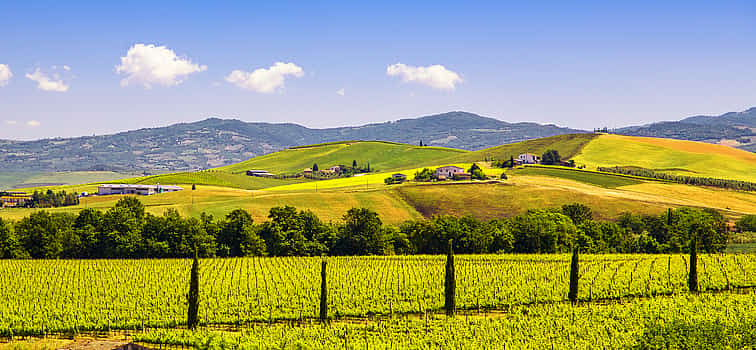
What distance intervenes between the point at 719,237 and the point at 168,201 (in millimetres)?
133604

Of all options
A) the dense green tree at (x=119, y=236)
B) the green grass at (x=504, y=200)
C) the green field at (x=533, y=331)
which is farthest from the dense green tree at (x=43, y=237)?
the green grass at (x=504, y=200)

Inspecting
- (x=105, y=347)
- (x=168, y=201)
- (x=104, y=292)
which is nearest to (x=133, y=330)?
(x=105, y=347)

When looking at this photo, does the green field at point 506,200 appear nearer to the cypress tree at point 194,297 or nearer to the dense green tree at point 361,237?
the dense green tree at point 361,237

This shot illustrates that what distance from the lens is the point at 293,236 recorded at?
10275 cm

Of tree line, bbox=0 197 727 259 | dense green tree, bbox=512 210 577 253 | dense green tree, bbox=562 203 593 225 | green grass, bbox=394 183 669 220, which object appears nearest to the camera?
tree line, bbox=0 197 727 259

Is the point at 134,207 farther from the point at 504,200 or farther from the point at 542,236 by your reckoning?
the point at 504,200

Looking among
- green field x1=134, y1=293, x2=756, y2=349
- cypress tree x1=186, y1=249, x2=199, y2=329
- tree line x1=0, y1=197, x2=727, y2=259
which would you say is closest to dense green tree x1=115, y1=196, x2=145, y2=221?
tree line x1=0, y1=197, x2=727, y2=259

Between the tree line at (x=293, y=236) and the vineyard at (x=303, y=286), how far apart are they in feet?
16.5

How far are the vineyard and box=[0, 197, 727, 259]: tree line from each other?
5.04 m

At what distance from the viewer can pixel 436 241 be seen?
106688mm

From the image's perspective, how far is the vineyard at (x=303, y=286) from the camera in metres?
60.5

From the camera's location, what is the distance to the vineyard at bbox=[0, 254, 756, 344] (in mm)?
60531

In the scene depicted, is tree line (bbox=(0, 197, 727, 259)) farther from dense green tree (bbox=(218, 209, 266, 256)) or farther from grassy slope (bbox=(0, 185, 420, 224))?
grassy slope (bbox=(0, 185, 420, 224))

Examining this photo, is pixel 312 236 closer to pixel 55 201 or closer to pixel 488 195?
pixel 488 195
